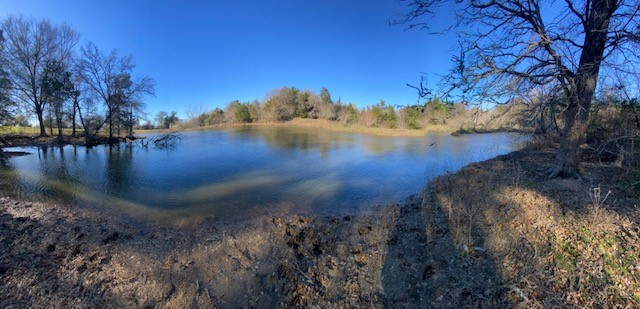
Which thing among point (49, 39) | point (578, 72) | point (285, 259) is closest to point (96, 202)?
point (285, 259)

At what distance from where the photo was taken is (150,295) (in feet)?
12.1

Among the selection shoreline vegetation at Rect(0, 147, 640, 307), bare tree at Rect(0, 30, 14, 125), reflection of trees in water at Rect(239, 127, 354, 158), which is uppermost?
bare tree at Rect(0, 30, 14, 125)

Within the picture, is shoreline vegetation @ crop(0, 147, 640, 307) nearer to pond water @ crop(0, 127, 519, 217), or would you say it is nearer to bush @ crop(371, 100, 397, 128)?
pond water @ crop(0, 127, 519, 217)

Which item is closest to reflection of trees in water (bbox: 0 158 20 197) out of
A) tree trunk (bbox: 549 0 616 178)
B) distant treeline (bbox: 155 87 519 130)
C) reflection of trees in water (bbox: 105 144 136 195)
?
reflection of trees in water (bbox: 105 144 136 195)

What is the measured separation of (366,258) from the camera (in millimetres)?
4391

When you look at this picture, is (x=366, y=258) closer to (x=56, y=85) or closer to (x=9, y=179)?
(x=9, y=179)

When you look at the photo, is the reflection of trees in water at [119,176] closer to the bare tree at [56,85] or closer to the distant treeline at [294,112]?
the bare tree at [56,85]

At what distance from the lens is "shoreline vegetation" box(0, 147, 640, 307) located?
3.27m

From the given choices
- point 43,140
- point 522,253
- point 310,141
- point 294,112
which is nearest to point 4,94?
point 43,140

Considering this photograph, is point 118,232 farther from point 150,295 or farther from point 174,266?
point 150,295

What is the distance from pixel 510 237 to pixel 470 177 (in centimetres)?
454

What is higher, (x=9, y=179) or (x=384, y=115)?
(x=384, y=115)

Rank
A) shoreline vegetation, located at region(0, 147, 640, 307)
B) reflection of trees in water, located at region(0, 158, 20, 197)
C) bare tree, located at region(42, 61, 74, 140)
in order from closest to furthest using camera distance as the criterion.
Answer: shoreline vegetation, located at region(0, 147, 640, 307) < reflection of trees in water, located at region(0, 158, 20, 197) < bare tree, located at region(42, 61, 74, 140)

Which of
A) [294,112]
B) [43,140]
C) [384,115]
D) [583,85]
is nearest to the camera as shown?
[583,85]
